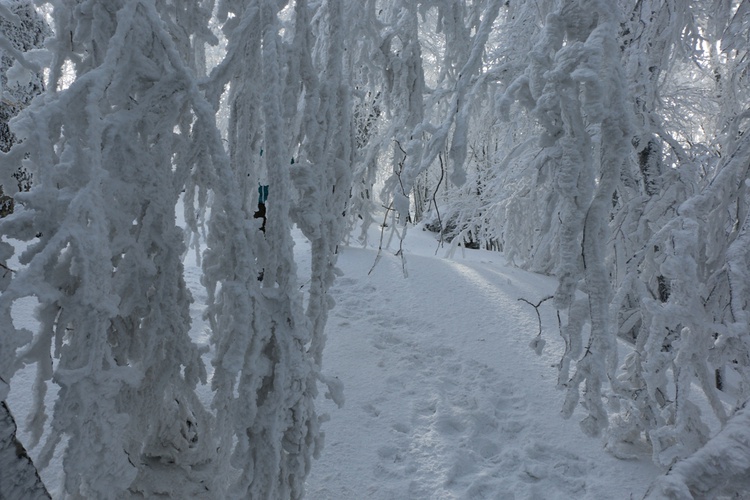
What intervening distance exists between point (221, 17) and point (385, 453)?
2.37 metres

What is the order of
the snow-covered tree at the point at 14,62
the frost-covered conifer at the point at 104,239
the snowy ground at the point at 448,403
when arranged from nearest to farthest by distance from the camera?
1. the frost-covered conifer at the point at 104,239
2. the snowy ground at the point at 448,403
3. the snow-covered tree at the point at 14,62

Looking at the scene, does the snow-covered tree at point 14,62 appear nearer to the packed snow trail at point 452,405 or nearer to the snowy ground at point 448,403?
the snowy ground at point 448,403

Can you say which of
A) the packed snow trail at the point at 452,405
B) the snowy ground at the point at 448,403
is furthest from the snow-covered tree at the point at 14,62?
the packed snow trail at the point at 452,405

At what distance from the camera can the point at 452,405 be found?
11.0 feet

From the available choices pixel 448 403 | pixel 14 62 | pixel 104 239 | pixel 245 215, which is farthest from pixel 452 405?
pixel 14 62

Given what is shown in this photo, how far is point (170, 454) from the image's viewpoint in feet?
7.85

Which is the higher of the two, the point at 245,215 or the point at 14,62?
the point at 14,62

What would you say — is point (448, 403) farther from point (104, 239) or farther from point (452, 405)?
point (104, 239)

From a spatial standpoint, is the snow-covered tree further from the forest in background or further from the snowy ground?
the forest in background

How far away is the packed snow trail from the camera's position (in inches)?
105

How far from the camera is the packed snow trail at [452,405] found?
8.77 feet

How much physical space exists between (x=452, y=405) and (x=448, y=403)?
30 millimetres

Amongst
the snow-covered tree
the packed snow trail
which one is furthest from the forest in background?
the snow-covered tree

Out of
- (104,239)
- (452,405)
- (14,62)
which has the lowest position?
(452,405)
